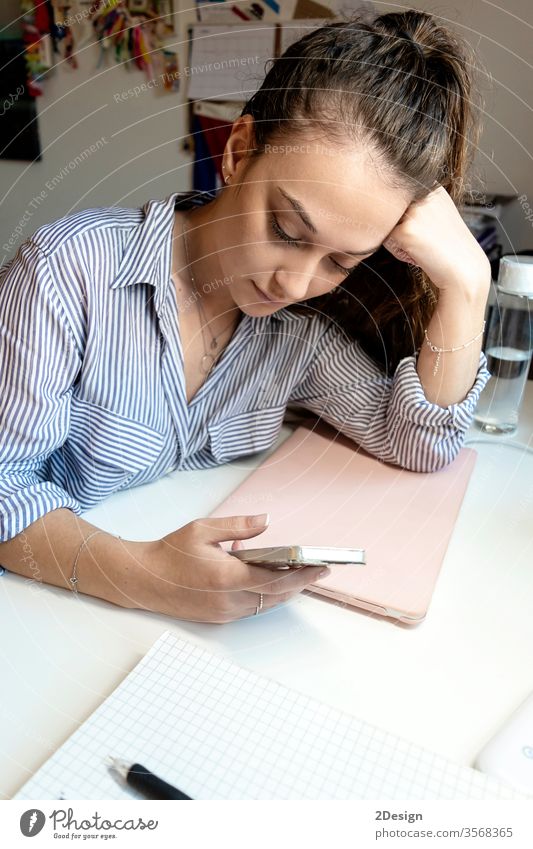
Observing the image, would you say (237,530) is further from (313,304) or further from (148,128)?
(148,128)

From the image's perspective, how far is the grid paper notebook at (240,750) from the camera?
17.4 inches

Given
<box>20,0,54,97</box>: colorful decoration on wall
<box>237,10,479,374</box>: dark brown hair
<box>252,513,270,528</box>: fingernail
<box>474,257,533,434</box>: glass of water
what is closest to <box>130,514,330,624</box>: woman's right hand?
<box>252,513,270,528</box>: fingernail

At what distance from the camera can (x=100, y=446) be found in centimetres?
72

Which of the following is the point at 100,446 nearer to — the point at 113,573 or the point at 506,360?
the point at 113,573

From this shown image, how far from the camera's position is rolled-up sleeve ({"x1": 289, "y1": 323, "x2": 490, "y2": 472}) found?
83 centimetres

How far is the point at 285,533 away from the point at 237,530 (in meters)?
0.12

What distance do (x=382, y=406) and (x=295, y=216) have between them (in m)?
0.35

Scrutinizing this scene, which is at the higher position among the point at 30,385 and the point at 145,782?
the point at 30,385

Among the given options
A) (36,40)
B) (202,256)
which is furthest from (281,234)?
(36,40)

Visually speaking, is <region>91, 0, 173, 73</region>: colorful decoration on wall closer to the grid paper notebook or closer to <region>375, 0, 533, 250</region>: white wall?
<region>375, 0, 533, 250</region>: white wall

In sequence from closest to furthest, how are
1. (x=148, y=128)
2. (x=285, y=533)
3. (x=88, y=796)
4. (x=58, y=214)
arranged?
(x=88, y=796), (x=285, y=533), (x=148, y=128), (x=58, y=214)

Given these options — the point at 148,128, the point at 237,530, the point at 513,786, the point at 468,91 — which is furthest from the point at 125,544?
the point at 148,128

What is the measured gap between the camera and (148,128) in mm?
1415

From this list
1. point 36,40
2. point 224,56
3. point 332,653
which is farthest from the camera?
point 36,40
